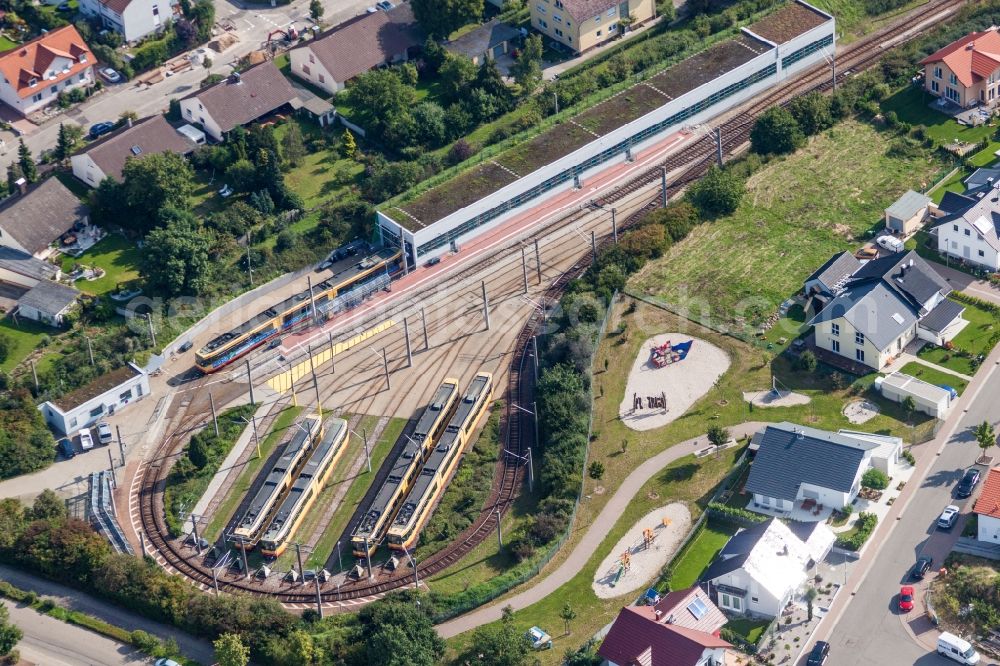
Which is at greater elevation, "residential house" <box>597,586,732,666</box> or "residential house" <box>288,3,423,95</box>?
"residential house" <box>288,3,423,95</box>

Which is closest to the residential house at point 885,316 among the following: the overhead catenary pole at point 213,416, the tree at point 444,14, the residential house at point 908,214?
the residential house at point 908,214

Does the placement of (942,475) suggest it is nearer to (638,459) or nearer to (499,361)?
(638,459)

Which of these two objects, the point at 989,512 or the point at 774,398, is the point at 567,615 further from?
the point at 989,512

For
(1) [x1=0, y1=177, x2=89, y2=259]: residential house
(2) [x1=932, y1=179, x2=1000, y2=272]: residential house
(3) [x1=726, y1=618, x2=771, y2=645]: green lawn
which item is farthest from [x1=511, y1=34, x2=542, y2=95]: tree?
(3) [x1=726, y1=618, x2=771, y2=645]: green lawn

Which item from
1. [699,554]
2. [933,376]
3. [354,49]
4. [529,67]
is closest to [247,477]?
[699,554]

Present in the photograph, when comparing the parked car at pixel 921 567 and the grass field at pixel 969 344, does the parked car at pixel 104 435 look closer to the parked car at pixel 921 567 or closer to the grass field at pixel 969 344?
the parked car at pixel 921 567

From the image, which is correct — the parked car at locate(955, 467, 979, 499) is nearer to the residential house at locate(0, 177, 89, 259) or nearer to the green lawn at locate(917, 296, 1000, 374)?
the green lawn at locate(917, 296, 1000, 374)
